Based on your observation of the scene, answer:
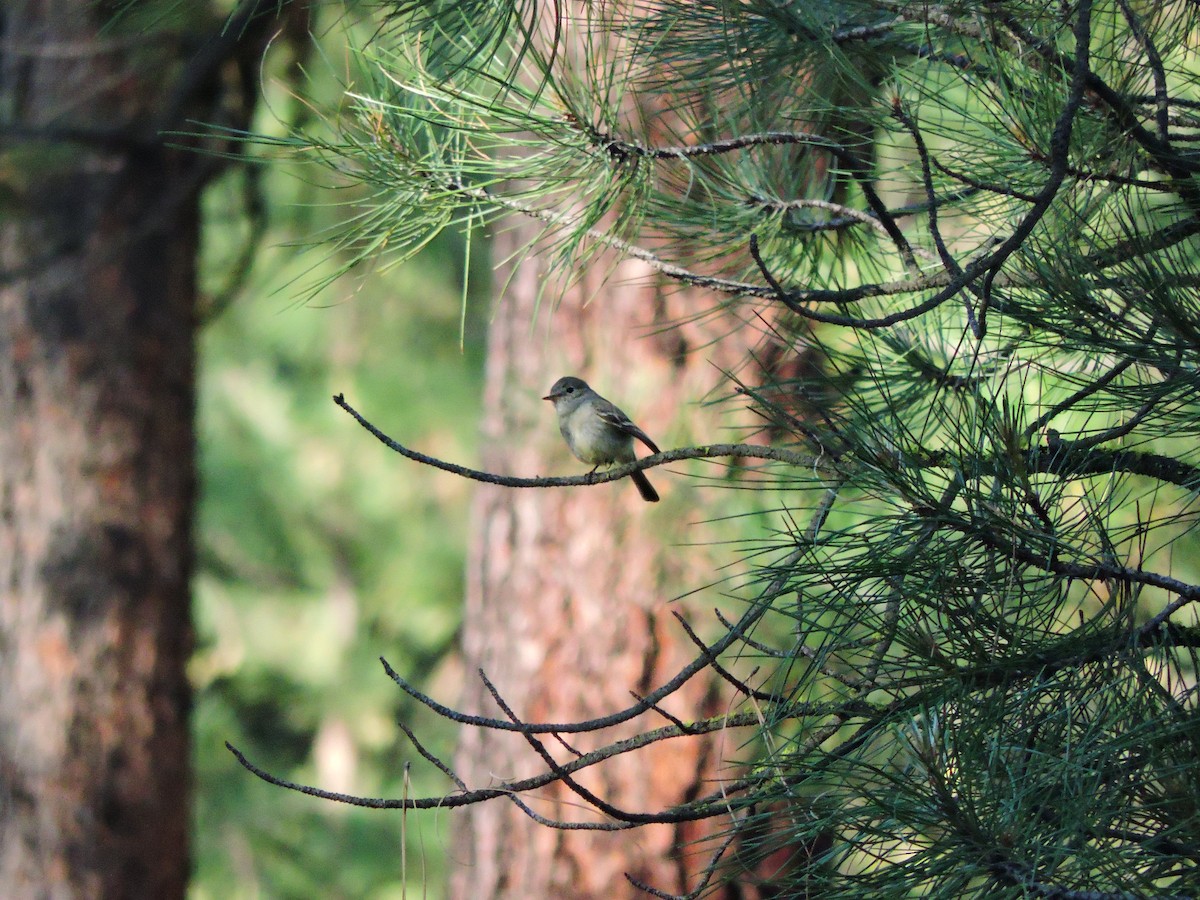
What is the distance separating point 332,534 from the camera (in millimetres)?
11836

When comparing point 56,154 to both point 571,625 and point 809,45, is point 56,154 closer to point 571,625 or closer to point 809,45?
point 571,625

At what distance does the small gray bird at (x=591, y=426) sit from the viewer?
3.13m

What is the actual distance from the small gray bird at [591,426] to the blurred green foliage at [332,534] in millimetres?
6794

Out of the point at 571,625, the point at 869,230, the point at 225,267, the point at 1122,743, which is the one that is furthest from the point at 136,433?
the point at 1122,743

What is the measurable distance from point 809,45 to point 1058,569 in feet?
2.81

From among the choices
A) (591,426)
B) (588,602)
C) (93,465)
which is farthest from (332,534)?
(591,426)

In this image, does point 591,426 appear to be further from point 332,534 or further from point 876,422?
point 332,534

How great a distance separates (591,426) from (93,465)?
1.96 meters

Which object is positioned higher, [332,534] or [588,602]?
[332,534]

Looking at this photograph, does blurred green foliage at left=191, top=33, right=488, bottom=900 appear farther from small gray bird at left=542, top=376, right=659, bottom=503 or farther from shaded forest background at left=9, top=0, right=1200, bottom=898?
small gray bird at left=542, top=376, right=659, bottom=503

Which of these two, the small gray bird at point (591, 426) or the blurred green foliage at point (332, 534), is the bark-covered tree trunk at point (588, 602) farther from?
the blurred green foliage at point (332, 534)

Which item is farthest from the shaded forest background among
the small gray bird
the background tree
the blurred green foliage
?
the blurred green foliage

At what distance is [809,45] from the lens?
5.71 ft

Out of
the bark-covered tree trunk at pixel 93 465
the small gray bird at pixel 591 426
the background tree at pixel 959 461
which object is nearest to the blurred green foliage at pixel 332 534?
the bark-covered tree trunk at pixel 93 465
